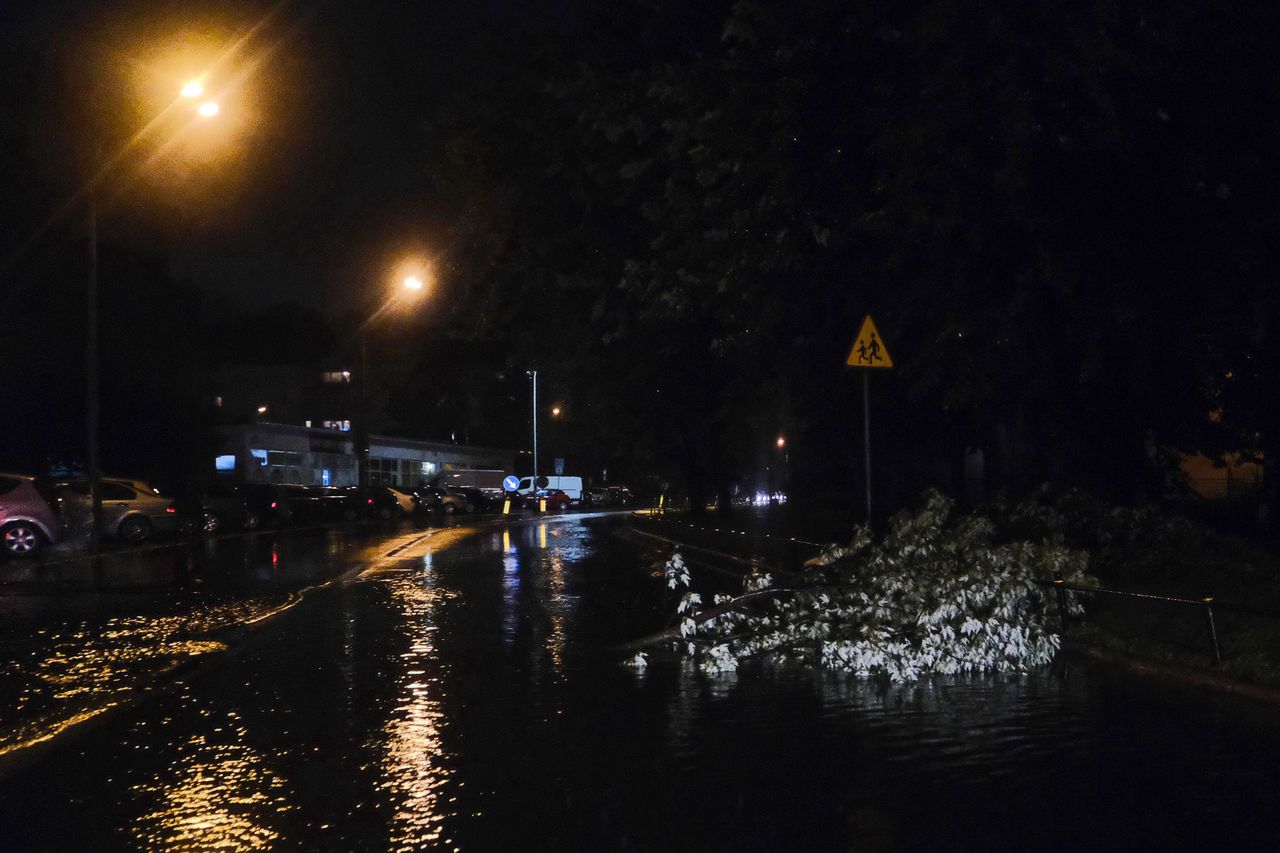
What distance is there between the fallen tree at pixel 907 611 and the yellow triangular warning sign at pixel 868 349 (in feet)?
5.94

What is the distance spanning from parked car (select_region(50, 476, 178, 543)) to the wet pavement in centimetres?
2068

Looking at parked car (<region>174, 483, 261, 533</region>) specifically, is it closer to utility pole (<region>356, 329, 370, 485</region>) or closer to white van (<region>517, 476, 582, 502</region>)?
utility pole (<region>356, 329, 370, 485</region>)

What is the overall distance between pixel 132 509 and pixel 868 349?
25.2 metres

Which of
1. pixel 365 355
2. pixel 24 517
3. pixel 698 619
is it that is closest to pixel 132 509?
pixel 24 517

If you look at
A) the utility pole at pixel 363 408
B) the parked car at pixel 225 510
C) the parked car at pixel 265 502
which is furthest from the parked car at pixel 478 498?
the parked car at pixel 225 510

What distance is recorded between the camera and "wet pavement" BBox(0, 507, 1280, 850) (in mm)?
6586

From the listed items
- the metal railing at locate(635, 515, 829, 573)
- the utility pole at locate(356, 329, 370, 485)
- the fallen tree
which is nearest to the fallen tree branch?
the fallen tree

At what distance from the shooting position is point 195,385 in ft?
167

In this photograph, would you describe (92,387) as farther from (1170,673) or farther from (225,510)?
(1170,673)

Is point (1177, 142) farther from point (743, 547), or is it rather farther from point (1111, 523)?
point (743, 547)

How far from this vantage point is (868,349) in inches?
626

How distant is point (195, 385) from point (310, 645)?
39.2 meters

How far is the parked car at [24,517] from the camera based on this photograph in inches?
1105

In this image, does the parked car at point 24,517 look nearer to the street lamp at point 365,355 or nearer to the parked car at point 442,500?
the street lamp at point 365,355
